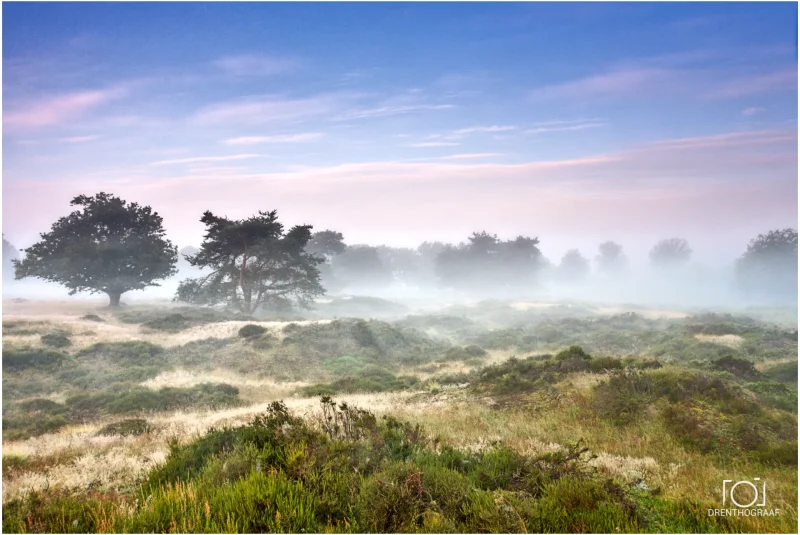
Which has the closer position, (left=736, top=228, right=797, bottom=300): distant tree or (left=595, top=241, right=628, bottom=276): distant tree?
(left=736, top=228, right=797, bottom=300): distant tree

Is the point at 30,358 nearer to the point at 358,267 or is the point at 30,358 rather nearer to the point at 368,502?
the point at 368,502

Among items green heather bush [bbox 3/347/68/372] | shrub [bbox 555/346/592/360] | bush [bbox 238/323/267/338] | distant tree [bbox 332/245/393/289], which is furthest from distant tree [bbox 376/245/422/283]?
shrub [bbox 555/346/592/360]

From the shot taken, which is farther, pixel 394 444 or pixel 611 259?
pixel 611 259

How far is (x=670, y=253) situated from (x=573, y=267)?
29.5 metres

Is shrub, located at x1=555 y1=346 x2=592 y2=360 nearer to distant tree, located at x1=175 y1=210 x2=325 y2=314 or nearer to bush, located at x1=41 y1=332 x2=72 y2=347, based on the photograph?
bush, located at x1=41 y1=332 x2=72 y2=347

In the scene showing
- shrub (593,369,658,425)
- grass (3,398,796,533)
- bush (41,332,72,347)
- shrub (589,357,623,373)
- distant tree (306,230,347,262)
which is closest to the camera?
grass (3,398,796,533)

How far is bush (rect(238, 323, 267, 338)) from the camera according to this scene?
3114cm

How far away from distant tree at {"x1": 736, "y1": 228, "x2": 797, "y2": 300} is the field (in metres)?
65.2

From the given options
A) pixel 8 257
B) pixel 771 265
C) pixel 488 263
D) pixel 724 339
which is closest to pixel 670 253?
pixel 771 265

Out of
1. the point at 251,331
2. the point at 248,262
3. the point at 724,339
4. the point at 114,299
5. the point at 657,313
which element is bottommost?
the point at 657,313

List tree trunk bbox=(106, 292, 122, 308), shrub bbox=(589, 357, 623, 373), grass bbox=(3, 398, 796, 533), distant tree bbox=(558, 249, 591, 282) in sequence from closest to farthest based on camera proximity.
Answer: grass bbox=(3, 398, 796, 533) < shrub bbox=(589, 357, 623, 373) < tree trunk bbox=(106, 292, 122, 308) < distant tree bbox=(558, 249, 591, 282)

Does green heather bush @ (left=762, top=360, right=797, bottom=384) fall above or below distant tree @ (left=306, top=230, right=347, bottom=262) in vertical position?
below

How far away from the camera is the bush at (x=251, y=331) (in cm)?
3114

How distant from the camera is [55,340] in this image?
88.1 ft
